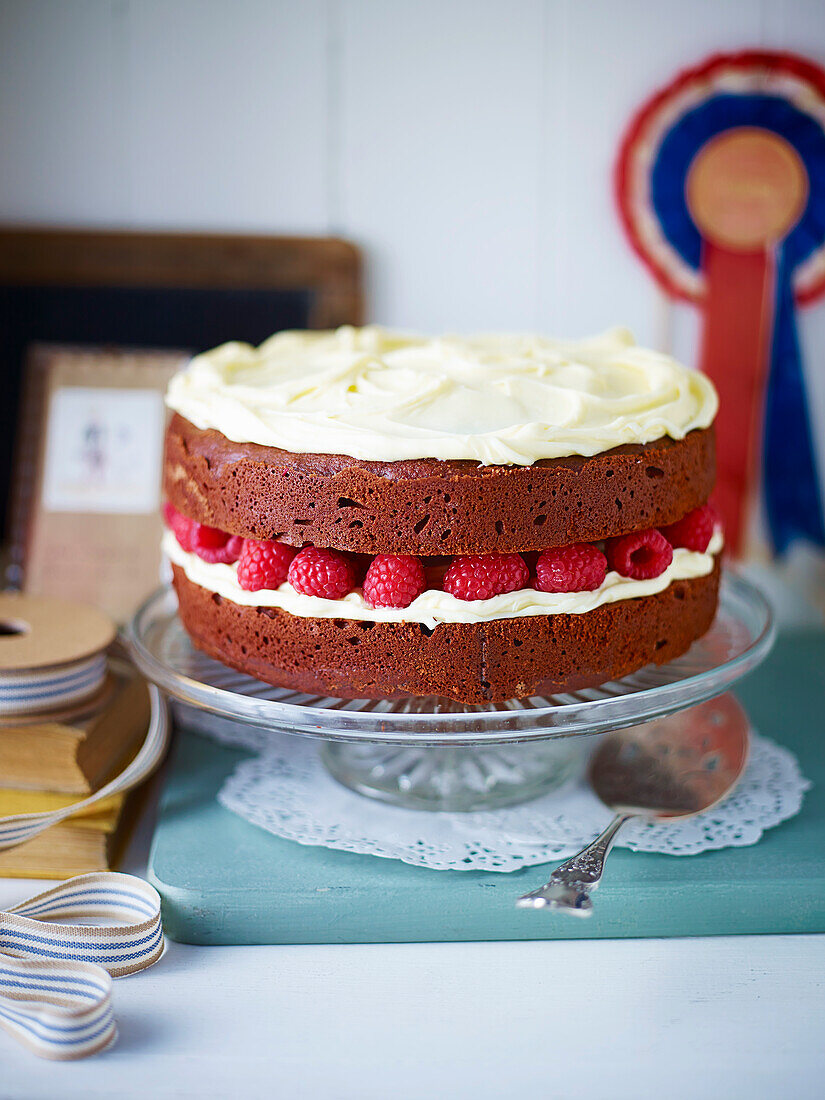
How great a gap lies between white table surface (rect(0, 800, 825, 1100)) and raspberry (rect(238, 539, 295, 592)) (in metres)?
0.39

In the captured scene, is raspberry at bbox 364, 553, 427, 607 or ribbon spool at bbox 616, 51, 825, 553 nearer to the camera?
raspberry at bbox 364, 553, 427, 607

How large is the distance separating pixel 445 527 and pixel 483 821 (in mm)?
394

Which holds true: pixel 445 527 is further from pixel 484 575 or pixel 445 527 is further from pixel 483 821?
pixel 483 821

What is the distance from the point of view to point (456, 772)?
1408 millimetres

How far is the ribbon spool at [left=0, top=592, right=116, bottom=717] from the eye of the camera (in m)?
1.26

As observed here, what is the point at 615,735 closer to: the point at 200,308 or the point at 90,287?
the point at 200,308

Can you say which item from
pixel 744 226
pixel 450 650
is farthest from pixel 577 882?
pixel 744 226

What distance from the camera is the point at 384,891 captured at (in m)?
1.14

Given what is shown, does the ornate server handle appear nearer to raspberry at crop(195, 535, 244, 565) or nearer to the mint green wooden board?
the mint green wooden board

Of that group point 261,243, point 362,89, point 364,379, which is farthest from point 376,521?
point 362,89

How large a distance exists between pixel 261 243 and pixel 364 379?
2.41 feet

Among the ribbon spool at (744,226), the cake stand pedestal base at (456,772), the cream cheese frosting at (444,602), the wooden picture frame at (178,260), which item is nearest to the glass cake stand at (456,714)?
the cake stand pedestal base at (456,772)

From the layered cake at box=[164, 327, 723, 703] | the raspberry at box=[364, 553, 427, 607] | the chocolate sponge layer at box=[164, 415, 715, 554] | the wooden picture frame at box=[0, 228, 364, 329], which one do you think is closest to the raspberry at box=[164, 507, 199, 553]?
the layered cake at box=[164, 327, 723, 703]

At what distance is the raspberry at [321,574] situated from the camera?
114 cm
